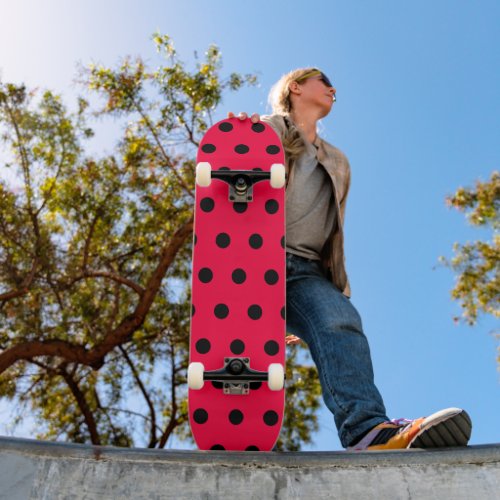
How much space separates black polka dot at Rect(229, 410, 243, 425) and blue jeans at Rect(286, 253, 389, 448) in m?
0.39

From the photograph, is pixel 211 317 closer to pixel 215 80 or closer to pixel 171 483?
pixel 171 483

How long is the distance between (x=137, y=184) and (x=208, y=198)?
21.2ft

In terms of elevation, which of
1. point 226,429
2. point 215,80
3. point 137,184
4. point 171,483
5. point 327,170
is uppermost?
point 215,80

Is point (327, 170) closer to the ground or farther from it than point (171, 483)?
farther from it

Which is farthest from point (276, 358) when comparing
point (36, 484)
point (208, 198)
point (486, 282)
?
point (486, 282)

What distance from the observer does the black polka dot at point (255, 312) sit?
2.44 metres

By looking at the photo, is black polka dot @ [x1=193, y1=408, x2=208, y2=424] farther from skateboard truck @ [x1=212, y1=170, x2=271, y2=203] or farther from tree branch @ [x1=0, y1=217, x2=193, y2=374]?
tree branch @ [x1=0, y1=217, x2=193, y2=374]

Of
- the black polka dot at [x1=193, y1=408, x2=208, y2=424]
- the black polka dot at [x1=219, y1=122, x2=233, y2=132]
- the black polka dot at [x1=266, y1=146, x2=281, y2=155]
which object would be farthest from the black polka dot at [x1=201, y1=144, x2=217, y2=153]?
the black polka dot at [x1=193, y1=408, x2=208, y2=424]

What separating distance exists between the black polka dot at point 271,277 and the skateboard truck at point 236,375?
346 mm

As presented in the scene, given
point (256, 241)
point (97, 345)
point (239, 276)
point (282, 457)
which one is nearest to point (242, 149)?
point (256, 241)

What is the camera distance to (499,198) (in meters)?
9.68

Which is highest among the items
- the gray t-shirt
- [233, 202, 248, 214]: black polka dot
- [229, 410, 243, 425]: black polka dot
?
the gray t-shirt

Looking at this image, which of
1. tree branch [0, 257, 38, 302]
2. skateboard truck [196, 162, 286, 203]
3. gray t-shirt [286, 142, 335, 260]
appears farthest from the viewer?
tree branch [0, 257, 38, 302]

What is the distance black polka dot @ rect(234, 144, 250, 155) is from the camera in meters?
2.77
